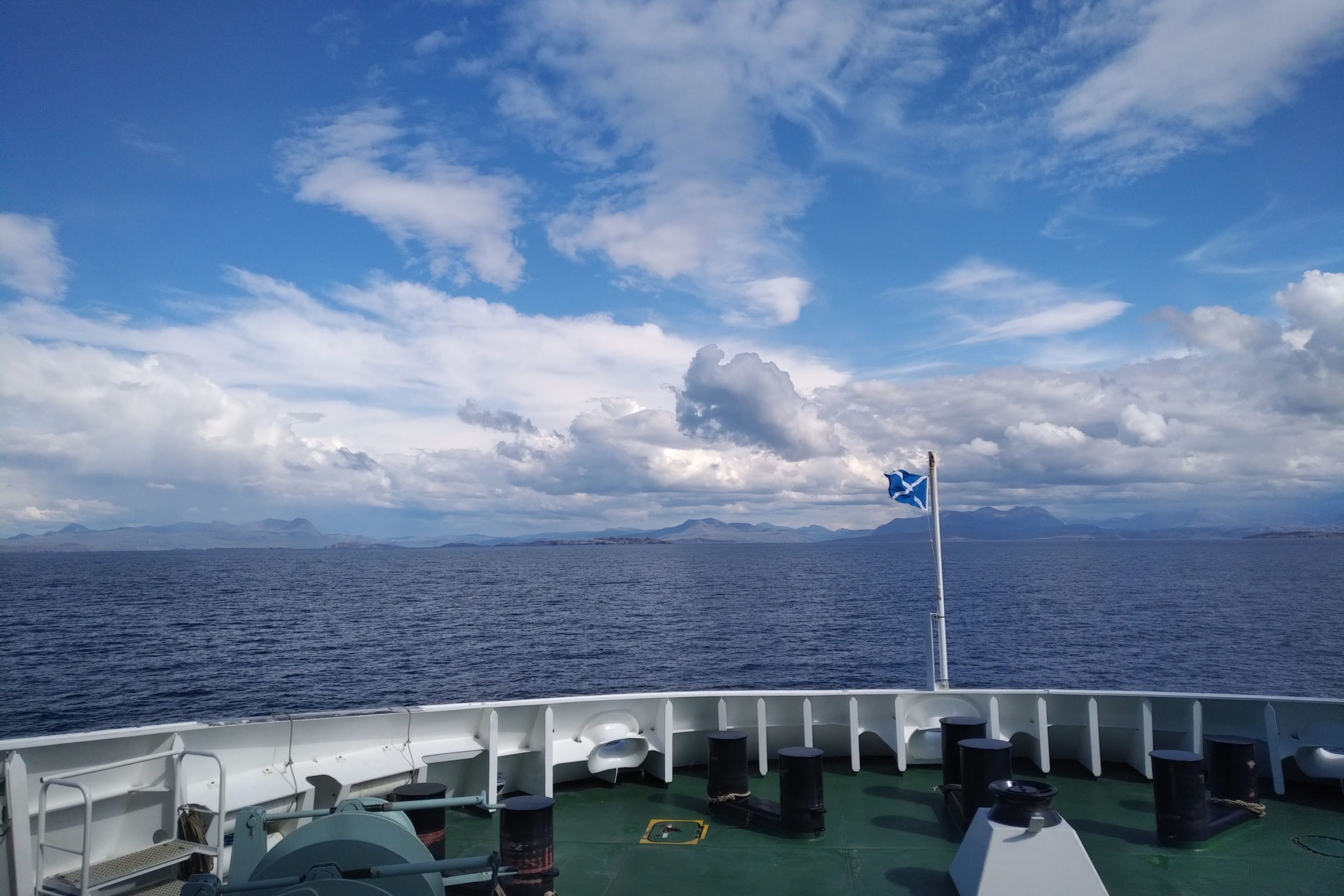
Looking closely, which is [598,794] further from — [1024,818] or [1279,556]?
[1279,556]

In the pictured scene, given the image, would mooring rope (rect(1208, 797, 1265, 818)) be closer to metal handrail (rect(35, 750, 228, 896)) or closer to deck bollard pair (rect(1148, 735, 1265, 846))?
deck bollard pair (rect(1148, 735, 1265, 846))

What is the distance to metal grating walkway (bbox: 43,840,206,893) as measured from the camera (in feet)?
15.4

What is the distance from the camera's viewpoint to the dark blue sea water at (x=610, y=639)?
34.8 metres

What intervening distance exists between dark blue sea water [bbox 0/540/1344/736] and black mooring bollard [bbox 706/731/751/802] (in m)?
26.9

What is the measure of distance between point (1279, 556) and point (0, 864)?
195 meters

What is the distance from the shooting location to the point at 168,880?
5320 millimetres

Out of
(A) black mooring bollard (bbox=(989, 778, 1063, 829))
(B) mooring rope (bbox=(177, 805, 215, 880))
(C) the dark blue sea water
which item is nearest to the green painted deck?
(A) black mooring bollard (bbox=(989, 778, 1063, 829))

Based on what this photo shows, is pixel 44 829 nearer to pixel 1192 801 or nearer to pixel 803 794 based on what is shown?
Result: pixel 803 794

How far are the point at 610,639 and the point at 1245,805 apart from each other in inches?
1748

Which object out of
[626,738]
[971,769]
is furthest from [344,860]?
[971,769]

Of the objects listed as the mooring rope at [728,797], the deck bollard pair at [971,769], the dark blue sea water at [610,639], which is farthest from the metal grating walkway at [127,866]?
the dark blue sea water at [610,639]

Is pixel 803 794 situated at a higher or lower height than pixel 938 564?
lower

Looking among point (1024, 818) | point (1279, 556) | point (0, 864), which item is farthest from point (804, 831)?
point (1279, 556)

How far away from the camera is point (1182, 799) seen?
21.2ft
